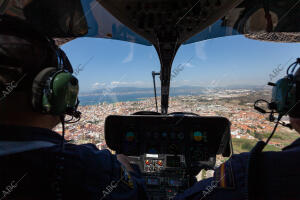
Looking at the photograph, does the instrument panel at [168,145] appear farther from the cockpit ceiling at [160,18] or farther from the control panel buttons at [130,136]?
the cockpit ceiling at [160,18]

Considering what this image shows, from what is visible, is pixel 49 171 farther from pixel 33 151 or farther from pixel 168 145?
pixel 168 145

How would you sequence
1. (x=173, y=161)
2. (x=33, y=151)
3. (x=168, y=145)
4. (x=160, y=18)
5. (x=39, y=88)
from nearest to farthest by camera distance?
1. (x=33, y=151)
2. (x=39, y=88)
3. (x=160, y=18)
4. (x=173, y=161)
5. (x=168, y=145)

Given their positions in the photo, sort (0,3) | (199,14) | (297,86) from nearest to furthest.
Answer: (297,86)
(0,3)
(199,14)

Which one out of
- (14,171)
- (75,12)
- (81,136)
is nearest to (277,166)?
(14,171)

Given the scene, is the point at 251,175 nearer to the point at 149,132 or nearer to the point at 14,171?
the point at 14,171

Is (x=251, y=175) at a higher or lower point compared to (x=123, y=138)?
higher

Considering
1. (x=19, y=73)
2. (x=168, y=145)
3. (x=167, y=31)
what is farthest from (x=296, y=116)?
(x=167, y=31)
